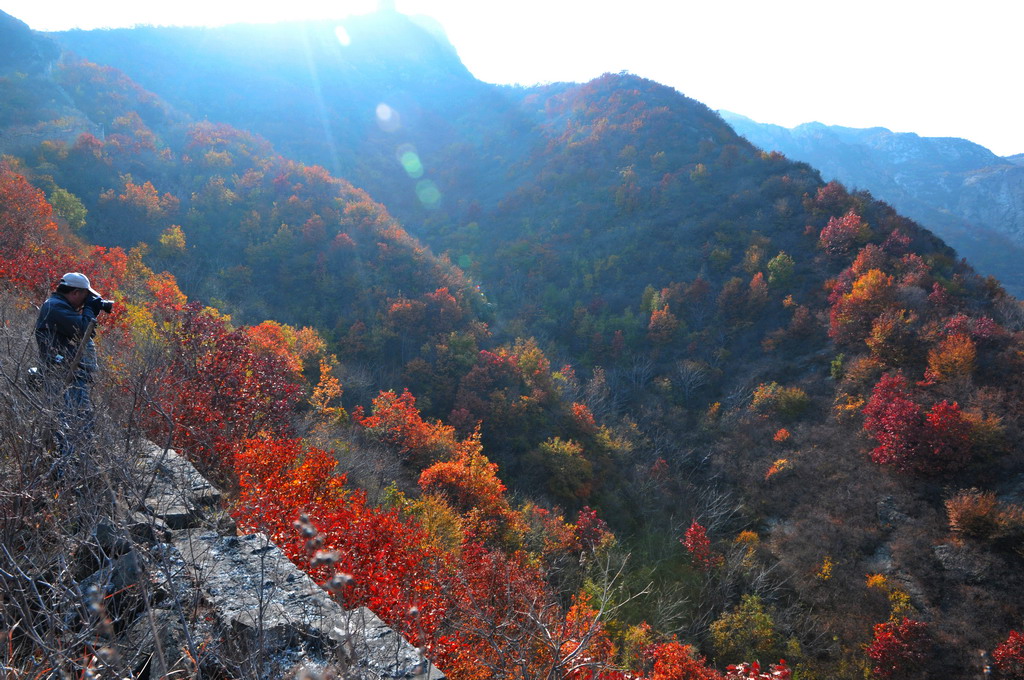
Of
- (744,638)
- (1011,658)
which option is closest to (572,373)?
(744,638)

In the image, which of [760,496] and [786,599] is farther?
[760,496]

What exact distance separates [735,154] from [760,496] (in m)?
31.0

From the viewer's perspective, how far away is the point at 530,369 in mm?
24172

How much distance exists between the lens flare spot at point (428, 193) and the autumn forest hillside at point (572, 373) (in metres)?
0.46

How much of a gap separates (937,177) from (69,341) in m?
106

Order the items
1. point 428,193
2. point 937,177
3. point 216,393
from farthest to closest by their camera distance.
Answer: point 937,177 < point 428,193 < point 216,393

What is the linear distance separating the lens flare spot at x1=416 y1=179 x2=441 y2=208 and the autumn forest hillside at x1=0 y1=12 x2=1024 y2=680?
0.46 metres

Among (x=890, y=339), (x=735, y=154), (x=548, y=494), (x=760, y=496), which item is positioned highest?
(x=735, y=154)

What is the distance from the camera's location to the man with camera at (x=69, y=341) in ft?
13.4

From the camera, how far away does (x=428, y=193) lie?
161 ft

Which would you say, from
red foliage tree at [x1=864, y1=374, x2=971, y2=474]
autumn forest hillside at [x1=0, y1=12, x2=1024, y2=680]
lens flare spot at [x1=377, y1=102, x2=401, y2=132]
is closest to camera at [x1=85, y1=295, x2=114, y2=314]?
autumn forest hillside at [x1=0, y1=12, x2=1024, y2=680]

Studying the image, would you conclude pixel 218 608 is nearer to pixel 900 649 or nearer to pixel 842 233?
pixel 900 649

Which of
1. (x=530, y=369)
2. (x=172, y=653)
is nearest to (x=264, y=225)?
(x=530, y=369)

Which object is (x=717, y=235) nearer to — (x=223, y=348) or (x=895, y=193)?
(x=223, y=348)
